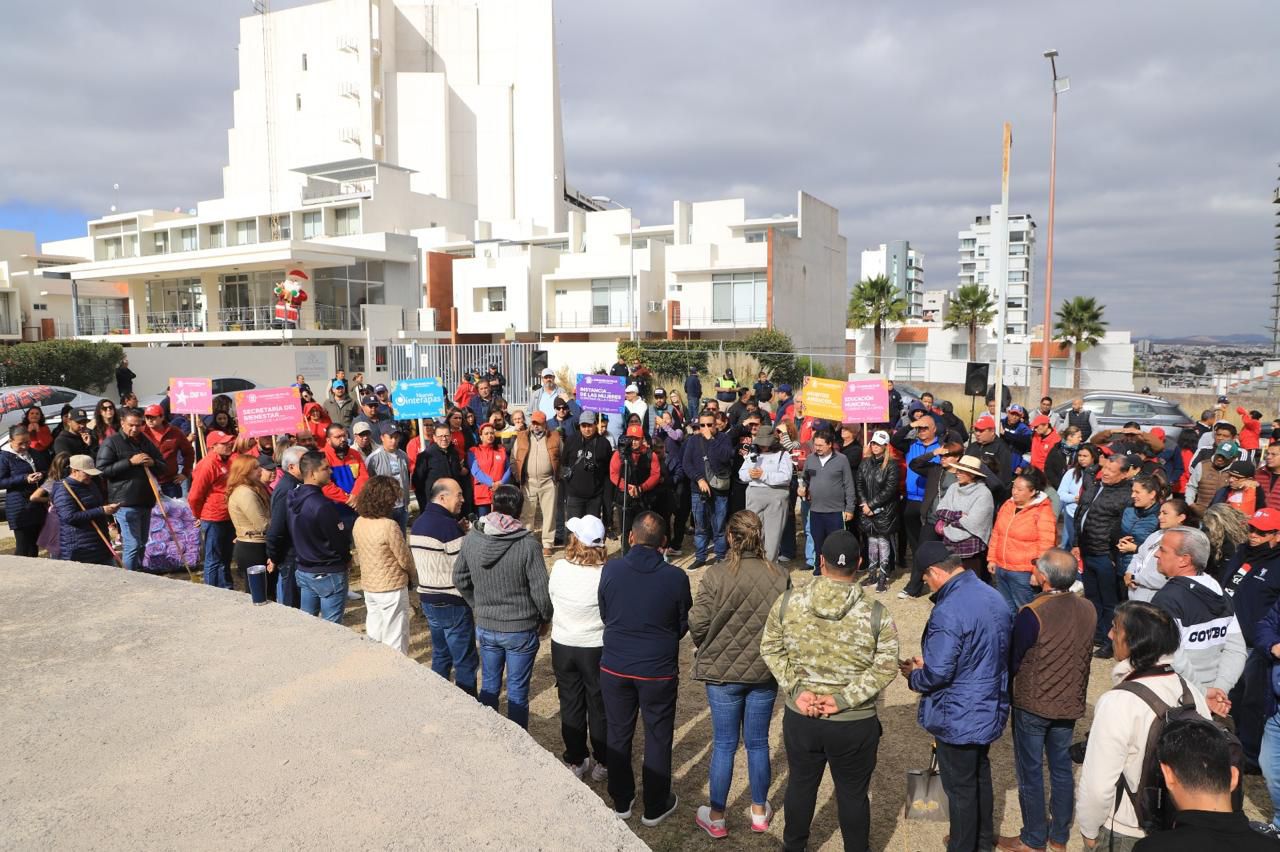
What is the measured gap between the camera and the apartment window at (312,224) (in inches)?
1860

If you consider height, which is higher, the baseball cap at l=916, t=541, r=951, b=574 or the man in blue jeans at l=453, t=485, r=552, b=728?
the baseball cap at l=916, t=541, r=951, b=574

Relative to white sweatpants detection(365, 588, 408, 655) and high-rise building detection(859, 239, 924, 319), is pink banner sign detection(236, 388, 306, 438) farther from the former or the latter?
high-rise building detection(859, 239, 924, 319)

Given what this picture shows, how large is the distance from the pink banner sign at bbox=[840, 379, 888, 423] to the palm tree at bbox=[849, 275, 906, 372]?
40876 mm

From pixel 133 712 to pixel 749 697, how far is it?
2.97 meters

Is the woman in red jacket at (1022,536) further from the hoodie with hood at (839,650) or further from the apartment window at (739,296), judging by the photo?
the apartment window at (739,296)

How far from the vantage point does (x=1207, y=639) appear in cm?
433

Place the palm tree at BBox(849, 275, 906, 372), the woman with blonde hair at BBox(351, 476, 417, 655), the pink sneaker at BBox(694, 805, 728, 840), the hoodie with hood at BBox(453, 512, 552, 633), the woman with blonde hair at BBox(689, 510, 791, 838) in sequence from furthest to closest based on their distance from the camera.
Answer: the palm tree at BBox(849, 275, 906, 372) < the woman with blonde hair at BBox(351, 476, 417, 655) < the hoodie with hood at BBox(453, 512, 552, 633) < the pink sneaker at BBox(694, 805, 728, 840) < the woman with blonde hair at BBox(689, 510, 791, 838)

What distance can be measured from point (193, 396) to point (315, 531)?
6.58 m

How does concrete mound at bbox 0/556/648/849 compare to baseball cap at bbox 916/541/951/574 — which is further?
baseball cap at bbox 916/541/951/574

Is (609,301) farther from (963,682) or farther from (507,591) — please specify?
(963,682)

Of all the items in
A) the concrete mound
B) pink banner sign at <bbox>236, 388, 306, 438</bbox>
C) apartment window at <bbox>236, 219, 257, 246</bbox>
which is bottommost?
the concrete mound

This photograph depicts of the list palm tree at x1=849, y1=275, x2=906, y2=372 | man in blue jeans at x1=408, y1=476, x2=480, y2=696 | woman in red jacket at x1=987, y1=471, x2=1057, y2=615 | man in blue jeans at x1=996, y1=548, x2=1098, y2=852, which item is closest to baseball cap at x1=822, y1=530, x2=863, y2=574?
man in blue jeans at x1=996, y1=548, x2=1098, y2=852

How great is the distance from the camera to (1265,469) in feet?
24.5

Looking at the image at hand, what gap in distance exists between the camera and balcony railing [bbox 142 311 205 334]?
39.8m
